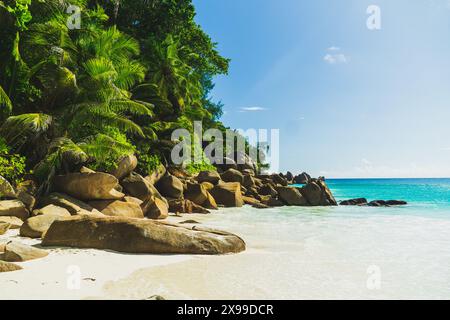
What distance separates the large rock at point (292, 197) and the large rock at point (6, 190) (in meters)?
16.0

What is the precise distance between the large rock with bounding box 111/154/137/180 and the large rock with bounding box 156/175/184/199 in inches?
111

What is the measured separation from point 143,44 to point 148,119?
538cm

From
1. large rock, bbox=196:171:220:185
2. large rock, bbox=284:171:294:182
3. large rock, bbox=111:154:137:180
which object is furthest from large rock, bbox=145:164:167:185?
large rock, bbox=284:171:294:182

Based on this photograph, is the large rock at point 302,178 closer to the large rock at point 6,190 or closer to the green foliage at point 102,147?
the green foliage at point 102,147

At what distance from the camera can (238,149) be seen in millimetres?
39000

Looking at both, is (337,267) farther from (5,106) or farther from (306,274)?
(5,106)

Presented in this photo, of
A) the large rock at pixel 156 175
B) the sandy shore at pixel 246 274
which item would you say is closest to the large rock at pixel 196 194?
the large rock at pixel 156 175

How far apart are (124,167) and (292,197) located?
38.6ft

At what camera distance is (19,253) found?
5.61 meters

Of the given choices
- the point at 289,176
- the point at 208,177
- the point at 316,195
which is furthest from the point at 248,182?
the point at 289,176

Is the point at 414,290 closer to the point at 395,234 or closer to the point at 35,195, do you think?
the point at 395,234

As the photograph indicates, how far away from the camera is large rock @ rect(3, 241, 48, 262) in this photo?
5.54 metres

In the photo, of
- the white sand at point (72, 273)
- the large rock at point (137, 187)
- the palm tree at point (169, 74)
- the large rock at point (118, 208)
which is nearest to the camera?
the white sand at point (72, 273)

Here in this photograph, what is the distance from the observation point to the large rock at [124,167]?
14728 millimetres
